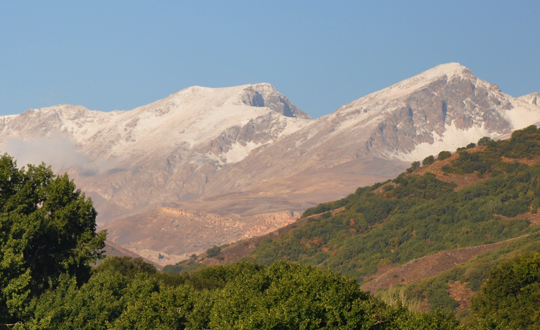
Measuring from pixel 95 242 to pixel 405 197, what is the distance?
4274 inches

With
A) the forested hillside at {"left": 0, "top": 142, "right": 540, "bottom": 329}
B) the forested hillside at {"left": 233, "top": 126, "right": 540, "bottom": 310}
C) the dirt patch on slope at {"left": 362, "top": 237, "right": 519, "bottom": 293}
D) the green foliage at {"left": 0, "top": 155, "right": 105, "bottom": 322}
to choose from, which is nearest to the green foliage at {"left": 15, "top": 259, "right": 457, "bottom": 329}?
the forested hillside at {"left": 0, "top": 142, "right": 540, "bottom": 329}

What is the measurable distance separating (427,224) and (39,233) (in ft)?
309

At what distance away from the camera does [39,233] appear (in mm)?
52625

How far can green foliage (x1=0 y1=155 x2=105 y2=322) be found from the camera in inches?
1873

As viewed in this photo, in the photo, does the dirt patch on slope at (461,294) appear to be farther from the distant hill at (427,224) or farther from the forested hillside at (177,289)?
the distant hill at (427,224)

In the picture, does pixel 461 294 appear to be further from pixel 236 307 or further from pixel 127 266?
pixel 236 307

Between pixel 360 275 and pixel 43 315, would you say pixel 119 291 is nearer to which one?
pixel 43 315

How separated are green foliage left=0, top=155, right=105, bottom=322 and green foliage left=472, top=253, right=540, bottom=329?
28.8 metres

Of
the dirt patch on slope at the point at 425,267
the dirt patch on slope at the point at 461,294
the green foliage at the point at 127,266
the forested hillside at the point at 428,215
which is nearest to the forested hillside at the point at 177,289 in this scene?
the green foliage at the point at 127,266

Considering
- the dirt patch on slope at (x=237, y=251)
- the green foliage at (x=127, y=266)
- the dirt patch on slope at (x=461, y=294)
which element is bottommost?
the dirt patch on slope at (x=461, y=294)

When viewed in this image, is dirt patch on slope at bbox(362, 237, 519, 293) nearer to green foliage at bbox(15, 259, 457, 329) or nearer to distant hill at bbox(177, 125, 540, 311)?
distant hill at bbox(177, 125, 540, 311)

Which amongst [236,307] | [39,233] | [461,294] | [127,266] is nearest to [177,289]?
[236,307]

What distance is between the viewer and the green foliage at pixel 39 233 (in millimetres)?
47562

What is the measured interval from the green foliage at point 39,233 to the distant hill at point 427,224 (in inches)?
1711
